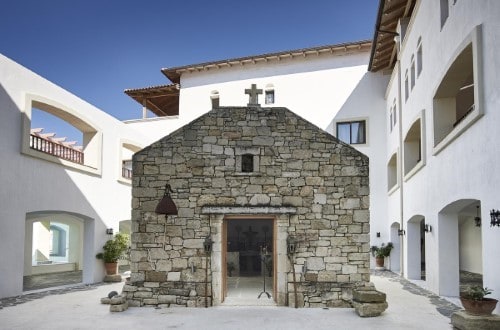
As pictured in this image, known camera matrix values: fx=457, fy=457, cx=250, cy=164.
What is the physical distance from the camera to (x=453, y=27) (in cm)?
980

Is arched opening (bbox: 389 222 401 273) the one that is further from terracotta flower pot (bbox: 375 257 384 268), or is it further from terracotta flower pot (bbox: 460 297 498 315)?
terracotta flower pot (bbox: 460 297 498 315)

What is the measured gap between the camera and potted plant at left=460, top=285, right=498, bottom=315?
7.22 m

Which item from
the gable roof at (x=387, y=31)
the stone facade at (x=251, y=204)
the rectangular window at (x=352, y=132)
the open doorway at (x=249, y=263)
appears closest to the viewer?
the stone facade at (x=251, y=204)

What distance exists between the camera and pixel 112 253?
15.3 metres

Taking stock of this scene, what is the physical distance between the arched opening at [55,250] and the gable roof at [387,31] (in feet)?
40.6

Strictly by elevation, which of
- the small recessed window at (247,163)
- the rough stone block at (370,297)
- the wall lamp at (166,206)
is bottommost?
the rough stone block at (370,297)

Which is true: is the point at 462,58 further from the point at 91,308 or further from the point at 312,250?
the point at 91,308

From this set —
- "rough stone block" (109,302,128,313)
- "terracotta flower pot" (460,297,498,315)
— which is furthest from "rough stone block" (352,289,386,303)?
"rough stone block" (109,302,128,313)

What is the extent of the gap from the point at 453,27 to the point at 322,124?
36.3 feet

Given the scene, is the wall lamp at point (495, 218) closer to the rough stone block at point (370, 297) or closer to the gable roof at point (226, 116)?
the rough stone block at point (370, 297)

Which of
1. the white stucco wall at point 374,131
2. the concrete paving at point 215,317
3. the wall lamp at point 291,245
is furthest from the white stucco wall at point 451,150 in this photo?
the wall lamp at point 291,245

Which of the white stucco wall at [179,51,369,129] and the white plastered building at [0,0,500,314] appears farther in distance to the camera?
the white stucco wall at [179,51,369,129]

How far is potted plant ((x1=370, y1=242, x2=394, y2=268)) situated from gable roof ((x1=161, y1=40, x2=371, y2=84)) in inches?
346

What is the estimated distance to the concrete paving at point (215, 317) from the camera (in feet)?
27.4
